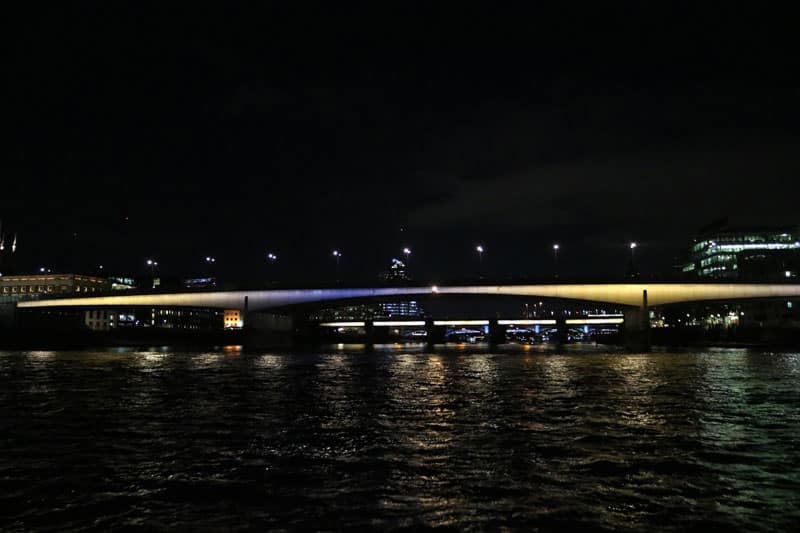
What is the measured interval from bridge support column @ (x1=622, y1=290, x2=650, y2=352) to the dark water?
273 feet

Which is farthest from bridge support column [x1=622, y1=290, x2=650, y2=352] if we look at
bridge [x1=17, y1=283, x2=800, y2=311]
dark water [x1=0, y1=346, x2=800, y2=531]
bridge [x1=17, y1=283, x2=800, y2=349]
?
dark water [x1=0, y1=346, x2=800, y2=531]

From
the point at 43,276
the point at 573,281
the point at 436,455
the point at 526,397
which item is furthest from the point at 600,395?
the point at 43,276

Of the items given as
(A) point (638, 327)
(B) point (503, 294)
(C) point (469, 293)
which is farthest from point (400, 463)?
(A) point (638, 327)

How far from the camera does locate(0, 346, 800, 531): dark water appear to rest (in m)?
9.48

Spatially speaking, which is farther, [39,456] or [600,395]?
[600,395]

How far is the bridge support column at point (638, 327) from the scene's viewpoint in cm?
10519

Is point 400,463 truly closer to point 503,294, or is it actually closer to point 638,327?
point 503,294

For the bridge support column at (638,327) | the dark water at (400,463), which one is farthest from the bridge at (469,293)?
the dark water at (400,463)

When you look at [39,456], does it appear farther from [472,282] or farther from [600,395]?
[472,282]

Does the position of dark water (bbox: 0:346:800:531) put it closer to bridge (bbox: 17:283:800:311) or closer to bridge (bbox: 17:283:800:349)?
bridge (bbox: 17:283:800:311)

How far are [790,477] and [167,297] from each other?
121 m

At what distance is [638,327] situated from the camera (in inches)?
4311

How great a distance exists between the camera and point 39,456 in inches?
551

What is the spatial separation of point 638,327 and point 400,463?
104772mm
